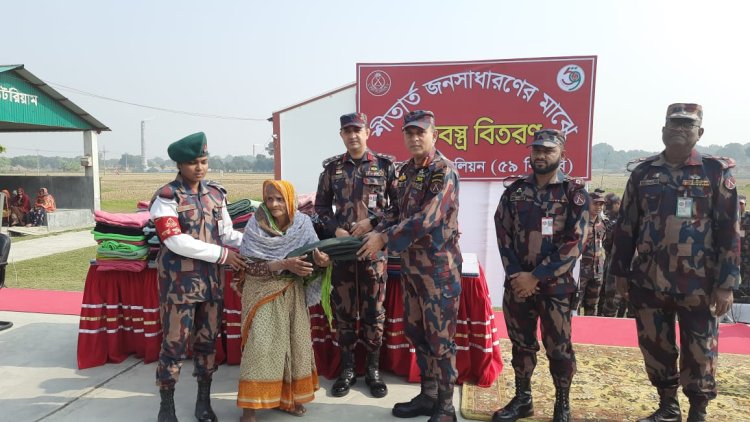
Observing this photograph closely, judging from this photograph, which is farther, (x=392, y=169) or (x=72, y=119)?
(x=72, y=119)

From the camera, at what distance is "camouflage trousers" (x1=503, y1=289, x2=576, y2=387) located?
280 centimetres

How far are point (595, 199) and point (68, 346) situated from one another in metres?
5.57

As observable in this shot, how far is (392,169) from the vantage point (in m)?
3.59

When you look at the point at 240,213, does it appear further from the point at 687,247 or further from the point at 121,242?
the point at 687,247

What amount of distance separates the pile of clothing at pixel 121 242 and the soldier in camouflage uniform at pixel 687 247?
3.48 metres

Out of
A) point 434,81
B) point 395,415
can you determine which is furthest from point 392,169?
point 434,81

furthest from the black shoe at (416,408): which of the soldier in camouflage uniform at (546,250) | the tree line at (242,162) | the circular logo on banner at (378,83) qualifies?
the tree line at (242,162)

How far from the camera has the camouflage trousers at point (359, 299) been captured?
342 cm

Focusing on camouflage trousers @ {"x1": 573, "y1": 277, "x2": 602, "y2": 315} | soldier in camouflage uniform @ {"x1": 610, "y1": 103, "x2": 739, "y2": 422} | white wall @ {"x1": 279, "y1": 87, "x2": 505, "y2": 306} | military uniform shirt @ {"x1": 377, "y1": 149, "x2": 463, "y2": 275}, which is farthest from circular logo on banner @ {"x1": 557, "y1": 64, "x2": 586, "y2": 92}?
white wall @ {"x1": 279, "y1": 87, "x2": 505, "y2": 306}

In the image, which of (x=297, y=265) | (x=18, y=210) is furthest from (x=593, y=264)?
(x=18, y=210)

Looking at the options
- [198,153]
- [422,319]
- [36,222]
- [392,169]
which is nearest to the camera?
[198,153]

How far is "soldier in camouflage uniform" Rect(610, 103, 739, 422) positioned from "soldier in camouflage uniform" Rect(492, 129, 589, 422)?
0.41 m

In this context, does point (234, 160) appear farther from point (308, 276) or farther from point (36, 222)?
point (308, 276)

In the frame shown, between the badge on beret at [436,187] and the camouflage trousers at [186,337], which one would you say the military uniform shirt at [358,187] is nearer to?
the badge on beret at [436,187]
